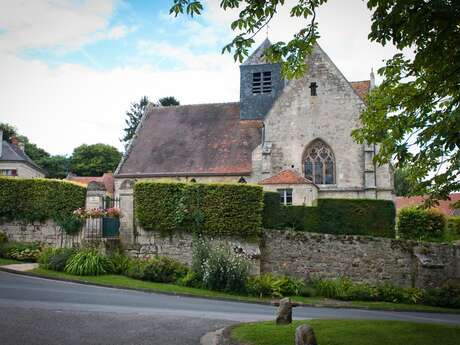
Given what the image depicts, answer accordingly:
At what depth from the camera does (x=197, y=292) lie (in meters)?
17.0

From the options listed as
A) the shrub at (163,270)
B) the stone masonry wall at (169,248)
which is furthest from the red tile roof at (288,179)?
the shrub at (163,270)

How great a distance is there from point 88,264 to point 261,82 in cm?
2124

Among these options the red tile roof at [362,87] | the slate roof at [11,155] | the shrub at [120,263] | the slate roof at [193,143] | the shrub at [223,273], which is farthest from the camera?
the slate roof at [11,155]

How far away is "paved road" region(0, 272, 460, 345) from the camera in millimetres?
8594

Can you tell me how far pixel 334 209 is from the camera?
22.3 metres

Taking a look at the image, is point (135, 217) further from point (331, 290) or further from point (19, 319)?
point (19, 319)

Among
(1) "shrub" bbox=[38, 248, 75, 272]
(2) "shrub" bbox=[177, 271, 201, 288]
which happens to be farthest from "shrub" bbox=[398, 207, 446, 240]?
(1) "shrub" bbox=[38, 248, 75, 272]

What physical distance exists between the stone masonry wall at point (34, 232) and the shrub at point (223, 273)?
272 inches

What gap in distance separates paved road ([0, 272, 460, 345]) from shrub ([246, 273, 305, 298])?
1873 millimetres

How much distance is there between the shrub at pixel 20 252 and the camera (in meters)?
18.9

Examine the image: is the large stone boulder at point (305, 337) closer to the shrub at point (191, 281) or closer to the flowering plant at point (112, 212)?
the shrub at point (191, 281)

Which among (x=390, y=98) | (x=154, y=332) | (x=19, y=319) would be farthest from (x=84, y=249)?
(x=390, y=98)

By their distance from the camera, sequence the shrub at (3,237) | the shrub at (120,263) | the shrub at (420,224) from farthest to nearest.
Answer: the shrub at (420,224), the shrub at (3,237), the shrub at (120,263)

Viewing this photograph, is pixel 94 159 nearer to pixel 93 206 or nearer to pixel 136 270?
pixel 93 206
